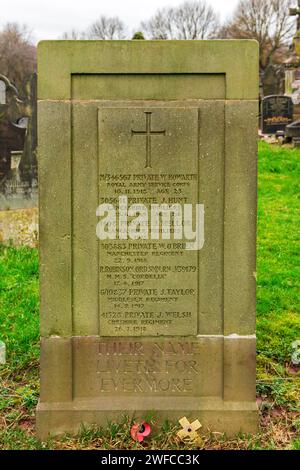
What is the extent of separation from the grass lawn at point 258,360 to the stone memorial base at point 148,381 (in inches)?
3.6

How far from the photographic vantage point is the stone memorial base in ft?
12.3

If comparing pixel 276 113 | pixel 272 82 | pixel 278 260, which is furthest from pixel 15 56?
pixel 278 260

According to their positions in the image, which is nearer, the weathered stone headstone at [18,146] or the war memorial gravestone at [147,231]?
the war memorial gravestone at [147,231]

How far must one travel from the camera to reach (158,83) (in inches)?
141

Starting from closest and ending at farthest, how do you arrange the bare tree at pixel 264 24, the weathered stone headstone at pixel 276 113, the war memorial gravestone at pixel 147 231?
the war memorial gravestone at pixel 147 231
the weathered stone headstone at pixel 276 113
the bare tree at pixel 264 24

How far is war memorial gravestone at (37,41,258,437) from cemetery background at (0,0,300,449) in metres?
0.14

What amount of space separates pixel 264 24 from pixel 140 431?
55285 millimetres

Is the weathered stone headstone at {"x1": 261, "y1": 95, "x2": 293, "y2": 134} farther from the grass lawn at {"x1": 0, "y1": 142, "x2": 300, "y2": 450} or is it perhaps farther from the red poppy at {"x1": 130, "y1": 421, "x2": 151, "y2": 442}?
the red poppy at {"x1": 130, "y1": 421, "x2": 151, "y2": 442}

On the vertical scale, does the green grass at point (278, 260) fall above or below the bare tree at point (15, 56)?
below

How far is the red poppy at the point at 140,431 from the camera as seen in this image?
363 cm

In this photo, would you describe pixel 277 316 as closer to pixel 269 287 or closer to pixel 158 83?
pixel 269 287

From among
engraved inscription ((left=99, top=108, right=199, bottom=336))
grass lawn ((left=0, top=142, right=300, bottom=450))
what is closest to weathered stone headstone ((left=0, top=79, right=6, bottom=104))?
grass lawn ((left=0, top=142, right=300, bottom=450))

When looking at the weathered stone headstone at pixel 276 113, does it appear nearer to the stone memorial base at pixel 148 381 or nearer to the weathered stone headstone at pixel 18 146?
the weathered stone headstone at pixel 18 146

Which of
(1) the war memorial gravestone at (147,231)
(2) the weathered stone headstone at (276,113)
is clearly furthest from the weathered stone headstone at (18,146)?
(2) the weathered stone headstone at (276,113)
